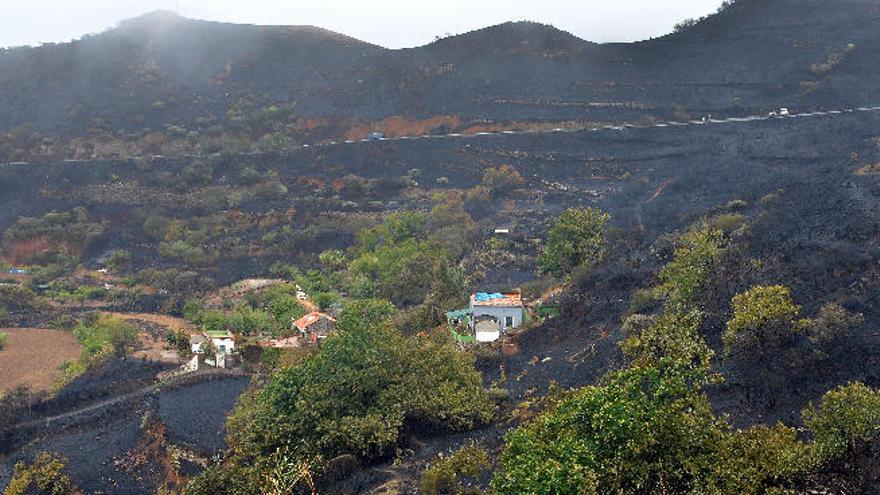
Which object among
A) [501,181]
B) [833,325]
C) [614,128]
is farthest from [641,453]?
[614,128]

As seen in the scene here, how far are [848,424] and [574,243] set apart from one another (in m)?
18.3

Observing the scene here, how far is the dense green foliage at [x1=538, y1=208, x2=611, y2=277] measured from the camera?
2864cm

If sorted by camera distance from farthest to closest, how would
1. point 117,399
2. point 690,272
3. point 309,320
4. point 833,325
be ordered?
point 309,320 → point 117,399 → point 690,272 → point 833,325

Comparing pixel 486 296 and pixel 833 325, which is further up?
pixel 833 325

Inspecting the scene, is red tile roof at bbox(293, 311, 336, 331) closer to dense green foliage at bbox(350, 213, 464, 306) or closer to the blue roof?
dense green foliage at bbox(350, 213, 464, 306)

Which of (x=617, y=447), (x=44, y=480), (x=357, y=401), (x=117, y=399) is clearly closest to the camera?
(x=617, y=447)

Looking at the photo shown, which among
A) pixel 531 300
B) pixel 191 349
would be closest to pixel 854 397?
pixel 531 300

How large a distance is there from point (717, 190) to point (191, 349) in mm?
21371

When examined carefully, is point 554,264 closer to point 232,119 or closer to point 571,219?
point 571,219

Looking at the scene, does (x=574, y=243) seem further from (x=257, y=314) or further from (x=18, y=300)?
(x=18, y=300)

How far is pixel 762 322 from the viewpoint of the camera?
15961 mm

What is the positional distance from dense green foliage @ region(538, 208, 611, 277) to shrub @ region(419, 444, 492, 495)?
15.0 meters

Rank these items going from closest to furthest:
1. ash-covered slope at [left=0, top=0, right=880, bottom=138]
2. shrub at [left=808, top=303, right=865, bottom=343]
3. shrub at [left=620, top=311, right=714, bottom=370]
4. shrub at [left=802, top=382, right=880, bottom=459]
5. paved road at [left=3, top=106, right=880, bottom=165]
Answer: shrub at [left=802, top=382, right=880, bottom=459], shrub at [left=620, top=311, right=714, bottom=370], shrub at [left=808, top=303, right=865, bottom=343], paved road at [left=3, top=106, right=880, bottom=165], ash-covered slope at [left=0, top=0, right=880, bottom=138]

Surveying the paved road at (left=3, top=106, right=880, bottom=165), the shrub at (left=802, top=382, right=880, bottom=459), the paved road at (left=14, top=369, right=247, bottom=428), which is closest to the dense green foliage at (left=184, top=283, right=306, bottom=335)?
the paved road at (left=14, top=369, right=247, bottom=428)
